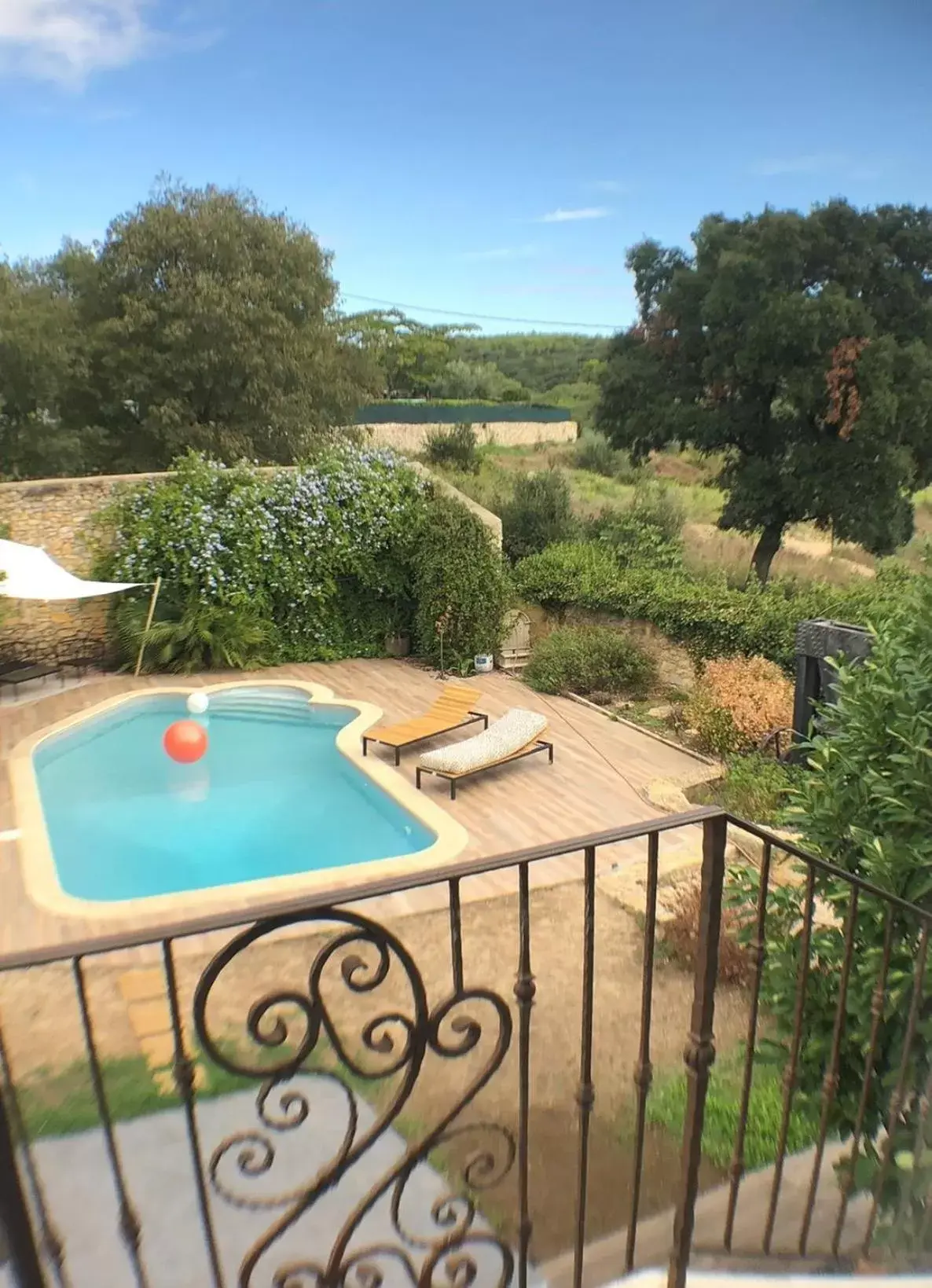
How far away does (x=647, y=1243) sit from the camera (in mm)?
2342

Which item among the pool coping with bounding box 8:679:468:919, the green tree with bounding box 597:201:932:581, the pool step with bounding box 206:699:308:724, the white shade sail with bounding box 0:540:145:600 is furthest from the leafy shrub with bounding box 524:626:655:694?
the green tree with bounding box 597:201:932:581

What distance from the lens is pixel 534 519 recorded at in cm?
1530

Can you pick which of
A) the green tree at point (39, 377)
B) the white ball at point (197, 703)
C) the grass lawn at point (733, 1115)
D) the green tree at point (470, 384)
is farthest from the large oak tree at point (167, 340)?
the green tree at point (470, 384)

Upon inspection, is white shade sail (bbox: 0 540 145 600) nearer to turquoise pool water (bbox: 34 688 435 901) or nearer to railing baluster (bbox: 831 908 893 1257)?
turquoise pool water (bbox: 34 688 435 901)

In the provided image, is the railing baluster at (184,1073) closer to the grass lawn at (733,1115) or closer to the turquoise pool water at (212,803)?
the grass lawn at (733,1115)

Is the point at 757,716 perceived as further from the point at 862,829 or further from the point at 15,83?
the point at 15,83

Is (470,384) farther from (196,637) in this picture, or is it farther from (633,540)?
(196,637)

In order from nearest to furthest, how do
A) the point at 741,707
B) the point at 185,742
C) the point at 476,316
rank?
the point at 741,707 < the point at 185,742 < the point at 476,316

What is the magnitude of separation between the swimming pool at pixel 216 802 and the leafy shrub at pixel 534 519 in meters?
5.84

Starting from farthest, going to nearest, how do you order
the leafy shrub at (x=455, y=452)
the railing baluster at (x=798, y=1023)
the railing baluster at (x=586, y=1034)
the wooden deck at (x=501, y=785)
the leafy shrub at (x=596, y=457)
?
1. the leafy shrub at (x=596, y=457)
2. the leafy shrub at (x=455, y=452)
3. the wooden deck at (x=501, y=785)
4. the railing baluster at (x=798, y=1023)
5. the railing baluster at (x=586, y=1034)

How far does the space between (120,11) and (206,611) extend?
16.7 meters

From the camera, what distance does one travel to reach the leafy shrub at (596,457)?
27.0 m

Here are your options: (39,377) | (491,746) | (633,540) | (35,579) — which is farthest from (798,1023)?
(39,377)

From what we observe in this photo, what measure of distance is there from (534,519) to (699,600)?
5.54m
